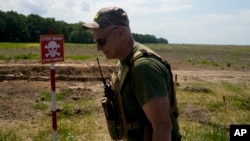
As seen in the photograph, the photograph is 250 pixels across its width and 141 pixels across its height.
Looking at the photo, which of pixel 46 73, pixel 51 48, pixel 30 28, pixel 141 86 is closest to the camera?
pixel 141 86

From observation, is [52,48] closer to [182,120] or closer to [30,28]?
[182,120]

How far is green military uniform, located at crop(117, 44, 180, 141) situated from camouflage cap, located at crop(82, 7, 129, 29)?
0.67ft

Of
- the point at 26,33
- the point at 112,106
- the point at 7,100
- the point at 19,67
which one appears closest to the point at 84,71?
the point at 19,67

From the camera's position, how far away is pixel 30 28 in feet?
274

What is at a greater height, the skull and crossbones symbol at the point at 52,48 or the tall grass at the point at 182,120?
the skull and crossbones symbol at the point at 52,48

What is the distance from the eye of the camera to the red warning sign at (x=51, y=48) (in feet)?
16.8

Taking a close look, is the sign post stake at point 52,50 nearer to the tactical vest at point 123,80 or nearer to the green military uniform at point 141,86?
the tactical vest at point 123,80

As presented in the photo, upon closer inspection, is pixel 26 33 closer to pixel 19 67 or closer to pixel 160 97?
pixel 19 67

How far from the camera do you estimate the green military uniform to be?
189cm

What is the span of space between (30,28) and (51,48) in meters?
82.3

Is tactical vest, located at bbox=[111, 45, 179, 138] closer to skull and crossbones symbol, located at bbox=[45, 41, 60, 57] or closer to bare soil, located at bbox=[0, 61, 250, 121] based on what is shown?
skull and crossbones symbol, located at bbox=[45, 41, 60, 57]

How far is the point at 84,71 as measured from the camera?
1869cm

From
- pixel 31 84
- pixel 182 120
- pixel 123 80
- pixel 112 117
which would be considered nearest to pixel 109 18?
pixel 123 80

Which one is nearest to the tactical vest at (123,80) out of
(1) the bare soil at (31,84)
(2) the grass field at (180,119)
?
(2) the grass field at (180,119)
